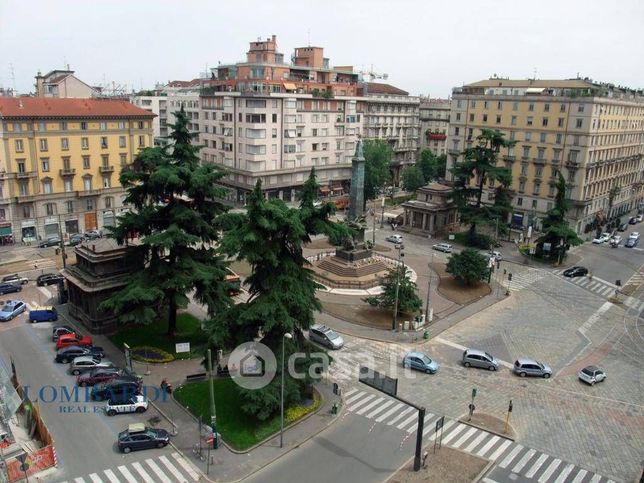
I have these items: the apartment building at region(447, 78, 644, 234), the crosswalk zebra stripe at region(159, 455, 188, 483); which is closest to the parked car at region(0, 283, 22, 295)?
the crosswalk zebra stripe at region(159, 455, 188, 483)

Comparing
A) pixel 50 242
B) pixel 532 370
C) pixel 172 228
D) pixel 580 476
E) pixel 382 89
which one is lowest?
pixel 580 476

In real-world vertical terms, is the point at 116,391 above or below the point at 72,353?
below

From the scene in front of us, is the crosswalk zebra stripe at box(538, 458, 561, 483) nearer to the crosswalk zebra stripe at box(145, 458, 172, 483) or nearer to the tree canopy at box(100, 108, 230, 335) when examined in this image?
the crosswalk zebra stripe at box(145, 458, 172, 483)

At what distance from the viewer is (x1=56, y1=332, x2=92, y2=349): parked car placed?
148 feet

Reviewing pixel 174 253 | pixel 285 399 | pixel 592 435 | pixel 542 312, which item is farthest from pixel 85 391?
pixel 542 312

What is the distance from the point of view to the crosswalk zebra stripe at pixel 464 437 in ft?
113

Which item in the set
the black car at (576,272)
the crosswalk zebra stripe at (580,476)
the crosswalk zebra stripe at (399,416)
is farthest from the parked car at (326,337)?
the black car at (576,272)

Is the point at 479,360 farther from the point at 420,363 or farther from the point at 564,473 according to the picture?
the point at 564,473

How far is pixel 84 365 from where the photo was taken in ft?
136

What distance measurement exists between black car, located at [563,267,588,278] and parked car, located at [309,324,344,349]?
37695 mm

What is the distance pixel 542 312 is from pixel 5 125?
224 ft

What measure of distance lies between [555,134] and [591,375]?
176 feet

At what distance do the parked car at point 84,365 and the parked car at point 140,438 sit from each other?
31.6 feet

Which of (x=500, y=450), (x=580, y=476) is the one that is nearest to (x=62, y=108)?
(x=500, y=450)
